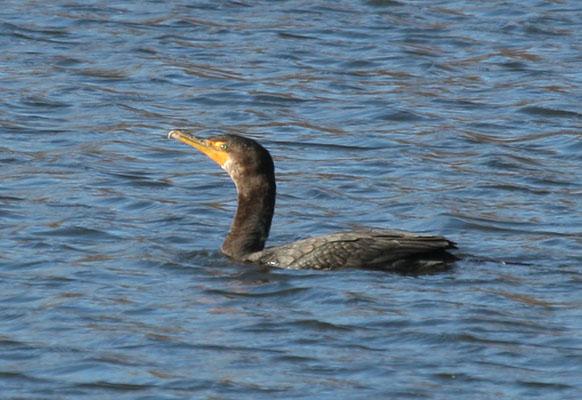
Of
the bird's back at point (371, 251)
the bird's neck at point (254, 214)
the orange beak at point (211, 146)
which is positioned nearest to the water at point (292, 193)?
the bird's back at point (371, 251)

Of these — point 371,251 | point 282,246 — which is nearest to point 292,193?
point 282,246

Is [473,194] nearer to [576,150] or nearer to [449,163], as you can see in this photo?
[449,163]

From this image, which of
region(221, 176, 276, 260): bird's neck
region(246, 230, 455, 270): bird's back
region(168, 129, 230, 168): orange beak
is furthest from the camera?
region(168, 129, 230, 168): orange beak

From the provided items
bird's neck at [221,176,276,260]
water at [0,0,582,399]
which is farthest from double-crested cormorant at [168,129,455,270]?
water at [0,0,582,399]

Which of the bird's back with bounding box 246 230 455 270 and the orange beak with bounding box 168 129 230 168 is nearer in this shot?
the bird's back with bounding box 246 230 455 270

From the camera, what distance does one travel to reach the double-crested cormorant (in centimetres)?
1029

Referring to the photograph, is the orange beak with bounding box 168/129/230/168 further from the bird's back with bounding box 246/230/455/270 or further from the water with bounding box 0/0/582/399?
the bird's back with bounding box 246/230/455/270

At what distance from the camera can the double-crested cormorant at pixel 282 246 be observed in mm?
10289

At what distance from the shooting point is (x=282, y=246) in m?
10.7

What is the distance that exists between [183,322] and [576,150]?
6.96 m

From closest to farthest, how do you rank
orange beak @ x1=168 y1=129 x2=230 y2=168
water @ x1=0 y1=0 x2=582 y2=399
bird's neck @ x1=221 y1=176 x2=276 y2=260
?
1. water @ x1=0 y1=0 x2=582 y2=399
2. bird's neck @ x1=221 y1=176 x2=276 y2=260
3. orange beak @ x1=168 y1=129 x2=230 y2=168

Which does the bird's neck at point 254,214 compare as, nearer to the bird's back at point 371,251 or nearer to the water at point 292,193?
the water at point 292,193

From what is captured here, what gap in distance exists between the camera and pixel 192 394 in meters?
7.80

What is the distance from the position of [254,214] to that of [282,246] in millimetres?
440
